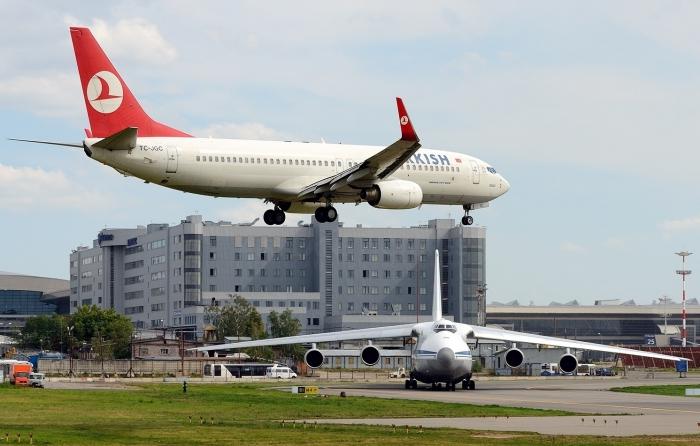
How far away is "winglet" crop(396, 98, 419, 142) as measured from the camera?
171 ft

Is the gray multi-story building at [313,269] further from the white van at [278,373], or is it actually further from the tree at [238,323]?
the white van at [278,373]

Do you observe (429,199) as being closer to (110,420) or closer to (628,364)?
(110,420)

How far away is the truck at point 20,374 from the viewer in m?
66.6

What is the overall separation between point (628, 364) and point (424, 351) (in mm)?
63899

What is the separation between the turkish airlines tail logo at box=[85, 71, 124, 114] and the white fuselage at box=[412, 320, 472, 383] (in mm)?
18147

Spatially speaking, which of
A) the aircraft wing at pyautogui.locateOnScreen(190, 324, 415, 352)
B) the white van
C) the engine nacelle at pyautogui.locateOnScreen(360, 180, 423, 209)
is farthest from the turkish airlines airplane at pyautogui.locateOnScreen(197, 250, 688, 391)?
the white van

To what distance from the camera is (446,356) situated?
60062 mm

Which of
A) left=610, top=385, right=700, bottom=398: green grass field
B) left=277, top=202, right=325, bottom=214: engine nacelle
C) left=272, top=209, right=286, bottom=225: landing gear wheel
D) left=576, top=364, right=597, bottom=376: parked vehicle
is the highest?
left=277, top=202, right=325, bottom=214: engine nacelle

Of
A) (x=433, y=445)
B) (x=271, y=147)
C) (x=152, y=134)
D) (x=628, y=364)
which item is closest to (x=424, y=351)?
(x=271, y=147)

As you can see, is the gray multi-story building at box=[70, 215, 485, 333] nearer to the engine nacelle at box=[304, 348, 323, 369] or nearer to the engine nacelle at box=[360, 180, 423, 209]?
the engine nacelle at box=[304, 348, 323, 369]

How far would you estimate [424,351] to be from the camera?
61.3 m

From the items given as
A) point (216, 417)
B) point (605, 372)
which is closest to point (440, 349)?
point (216, 417)

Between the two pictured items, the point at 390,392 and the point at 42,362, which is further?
the point at 42,362

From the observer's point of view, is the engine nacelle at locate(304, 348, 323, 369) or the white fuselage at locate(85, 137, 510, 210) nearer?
the white fuselage at locate(85, 137, 510, 210)
